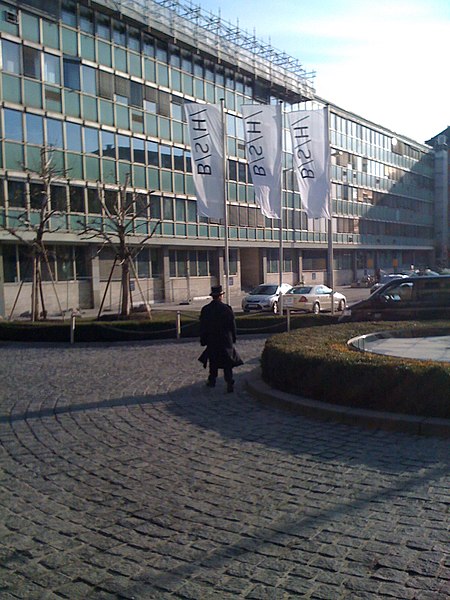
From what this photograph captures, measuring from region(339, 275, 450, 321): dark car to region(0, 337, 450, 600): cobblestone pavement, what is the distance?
10174 millimetres

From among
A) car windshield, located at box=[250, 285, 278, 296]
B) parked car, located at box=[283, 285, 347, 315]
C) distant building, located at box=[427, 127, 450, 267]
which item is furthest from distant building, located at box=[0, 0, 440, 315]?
distant building, located at box=[427, 127, 450, 267]

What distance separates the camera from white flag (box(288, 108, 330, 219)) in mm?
21047

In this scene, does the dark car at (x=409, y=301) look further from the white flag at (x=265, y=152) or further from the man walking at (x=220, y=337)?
the man walking at (x=220, y=337)

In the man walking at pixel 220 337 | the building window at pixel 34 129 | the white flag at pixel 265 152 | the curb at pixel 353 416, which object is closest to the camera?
the curb at pixel 353 416

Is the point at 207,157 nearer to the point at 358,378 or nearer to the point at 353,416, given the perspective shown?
the point at 358,378

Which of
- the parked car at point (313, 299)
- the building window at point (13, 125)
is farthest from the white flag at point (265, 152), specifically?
the building window at point (13, 125)

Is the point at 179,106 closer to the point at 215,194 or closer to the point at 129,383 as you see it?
the point at 215,194

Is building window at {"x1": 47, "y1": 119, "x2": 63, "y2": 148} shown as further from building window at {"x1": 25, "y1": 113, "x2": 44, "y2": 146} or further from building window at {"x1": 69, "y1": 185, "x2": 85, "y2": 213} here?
building window at {"x1": 69, "y1": 185, "x2": 85, "y2": 213}

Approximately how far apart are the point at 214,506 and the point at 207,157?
16.1 metres

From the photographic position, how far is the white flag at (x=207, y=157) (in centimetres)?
2014

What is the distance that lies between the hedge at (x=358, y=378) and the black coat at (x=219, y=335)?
2.10ft

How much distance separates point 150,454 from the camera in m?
6.87

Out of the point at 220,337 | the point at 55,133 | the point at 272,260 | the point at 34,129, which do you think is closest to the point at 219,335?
the point at 220,337

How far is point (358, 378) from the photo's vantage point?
8297 mm
